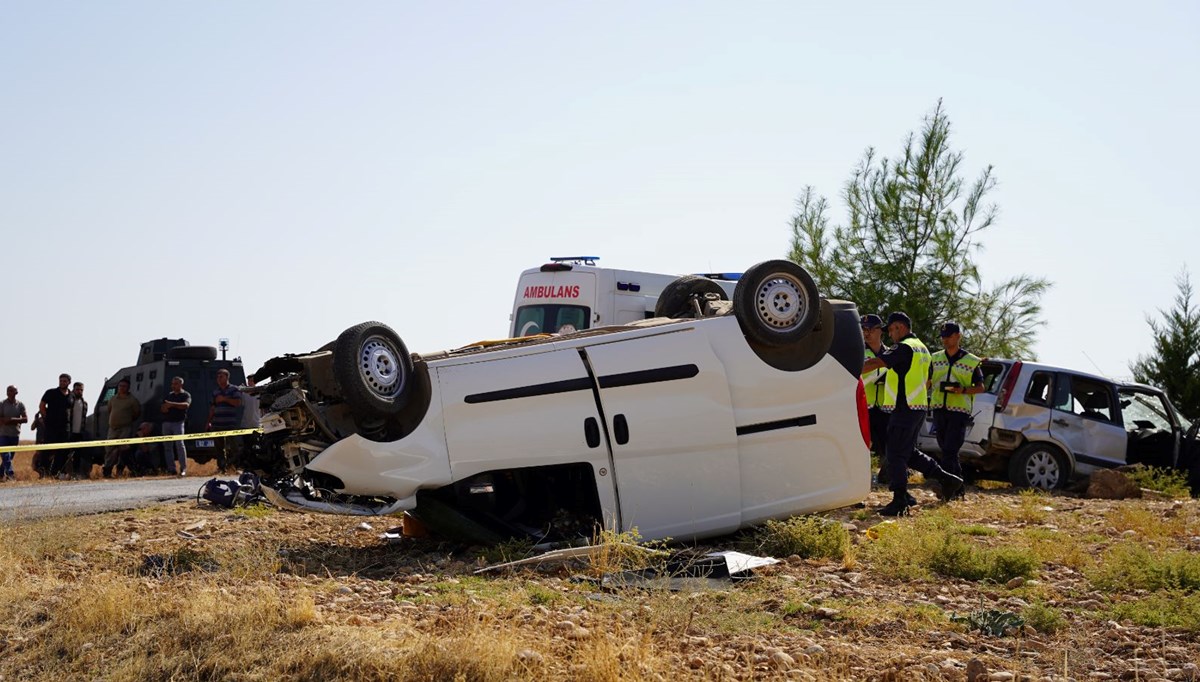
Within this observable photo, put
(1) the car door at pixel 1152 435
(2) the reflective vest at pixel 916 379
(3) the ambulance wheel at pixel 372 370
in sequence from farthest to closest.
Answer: (1) the car door at pixel 1152 435 < (2) the reflective vest at pixel 916 379 < (3) the ambulance wheel at pixel 372 370

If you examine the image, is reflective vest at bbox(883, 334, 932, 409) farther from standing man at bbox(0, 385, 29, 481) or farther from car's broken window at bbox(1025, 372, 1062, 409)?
standing man at bbox(0, 385, 29, 481)

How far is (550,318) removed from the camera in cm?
1502

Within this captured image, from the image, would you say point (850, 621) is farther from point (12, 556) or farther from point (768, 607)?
point (12, 556)

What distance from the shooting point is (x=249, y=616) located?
5.37 metres

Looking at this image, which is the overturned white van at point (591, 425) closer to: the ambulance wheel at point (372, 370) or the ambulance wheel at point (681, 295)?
the ambulance wheel at point (372, 370)

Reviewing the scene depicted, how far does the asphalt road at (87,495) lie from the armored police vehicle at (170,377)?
15.0 ft

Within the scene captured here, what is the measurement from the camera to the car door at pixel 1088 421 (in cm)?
1453

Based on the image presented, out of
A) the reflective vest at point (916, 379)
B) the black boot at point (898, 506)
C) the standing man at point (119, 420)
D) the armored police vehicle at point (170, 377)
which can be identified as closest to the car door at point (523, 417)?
the black boot at point (898, 506)

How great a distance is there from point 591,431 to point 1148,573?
336cm

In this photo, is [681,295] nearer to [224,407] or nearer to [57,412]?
[224,407]

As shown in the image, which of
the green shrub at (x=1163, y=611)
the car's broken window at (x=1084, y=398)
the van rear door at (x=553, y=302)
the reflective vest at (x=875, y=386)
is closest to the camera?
the green shrub at (x=1163, y=611)

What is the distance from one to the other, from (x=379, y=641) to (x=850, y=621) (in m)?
2.33

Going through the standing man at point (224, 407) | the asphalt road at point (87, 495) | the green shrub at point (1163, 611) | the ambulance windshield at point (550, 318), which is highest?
the ambulance windshield at point (550, 318)

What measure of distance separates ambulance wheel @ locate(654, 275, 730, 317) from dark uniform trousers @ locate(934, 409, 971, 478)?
4.19m
